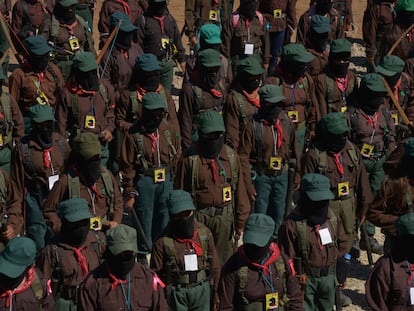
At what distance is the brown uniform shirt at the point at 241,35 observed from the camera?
15.4 m

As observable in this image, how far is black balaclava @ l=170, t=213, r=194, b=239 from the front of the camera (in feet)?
30.3

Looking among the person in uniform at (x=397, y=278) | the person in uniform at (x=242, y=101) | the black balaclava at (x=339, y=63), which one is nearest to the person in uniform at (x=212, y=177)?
the person in uniform at (x=242, y=101)

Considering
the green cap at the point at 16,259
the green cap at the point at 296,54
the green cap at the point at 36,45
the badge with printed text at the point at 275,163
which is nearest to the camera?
the green cap at the point at 16,259

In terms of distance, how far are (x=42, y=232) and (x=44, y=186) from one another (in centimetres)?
63

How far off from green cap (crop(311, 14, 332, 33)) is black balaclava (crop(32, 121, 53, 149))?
5.49 m

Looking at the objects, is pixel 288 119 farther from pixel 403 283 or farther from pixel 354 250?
pixel 403 283

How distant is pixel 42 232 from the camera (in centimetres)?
1119

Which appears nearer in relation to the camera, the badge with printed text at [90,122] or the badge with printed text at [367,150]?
the badge with printed text at [367,150]

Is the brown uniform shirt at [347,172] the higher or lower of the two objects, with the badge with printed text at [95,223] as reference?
higher

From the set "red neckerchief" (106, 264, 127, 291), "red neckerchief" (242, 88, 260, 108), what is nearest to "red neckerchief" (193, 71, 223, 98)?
"red neckerchief" (242, 88, 260, 108)

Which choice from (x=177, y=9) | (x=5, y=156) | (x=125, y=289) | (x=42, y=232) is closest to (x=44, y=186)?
(x=42, y=232)

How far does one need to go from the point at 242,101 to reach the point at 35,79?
123 inches

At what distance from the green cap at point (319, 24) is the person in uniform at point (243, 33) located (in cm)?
113

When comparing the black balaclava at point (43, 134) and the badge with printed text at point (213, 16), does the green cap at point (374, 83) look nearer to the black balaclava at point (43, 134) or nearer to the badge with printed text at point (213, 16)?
the black balaclava at point (43, 134)
